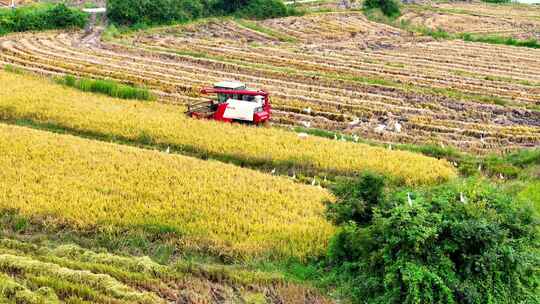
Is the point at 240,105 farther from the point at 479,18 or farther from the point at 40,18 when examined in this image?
the point at 479,18

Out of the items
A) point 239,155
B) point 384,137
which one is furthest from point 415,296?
point 384,137

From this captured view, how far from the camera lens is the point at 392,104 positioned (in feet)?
89.4

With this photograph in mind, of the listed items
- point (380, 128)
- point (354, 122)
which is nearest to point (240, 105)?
point (354, 122)

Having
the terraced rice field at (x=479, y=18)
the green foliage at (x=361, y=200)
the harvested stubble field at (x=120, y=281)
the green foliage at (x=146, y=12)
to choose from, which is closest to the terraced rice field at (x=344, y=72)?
the green foliage at (x=146, y=12)

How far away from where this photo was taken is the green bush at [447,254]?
1034cm

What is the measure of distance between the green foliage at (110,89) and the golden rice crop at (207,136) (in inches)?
38.6

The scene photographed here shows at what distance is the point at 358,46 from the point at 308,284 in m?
33.7

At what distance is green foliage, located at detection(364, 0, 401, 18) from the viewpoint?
194 ft

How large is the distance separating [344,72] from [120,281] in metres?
24.6

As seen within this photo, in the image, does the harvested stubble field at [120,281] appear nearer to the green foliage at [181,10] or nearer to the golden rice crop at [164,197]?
the golden rice crop at [164,197]

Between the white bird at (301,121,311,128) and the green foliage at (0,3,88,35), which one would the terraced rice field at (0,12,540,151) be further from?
the green foliage at (0,3,88,35)

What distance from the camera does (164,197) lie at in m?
15.0

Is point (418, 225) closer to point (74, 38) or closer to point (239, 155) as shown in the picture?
point (239, 155)

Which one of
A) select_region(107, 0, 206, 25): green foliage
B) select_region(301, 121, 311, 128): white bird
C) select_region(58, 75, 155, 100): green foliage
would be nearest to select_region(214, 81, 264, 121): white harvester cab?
select_region(301, 121, 311, 128): white bird
